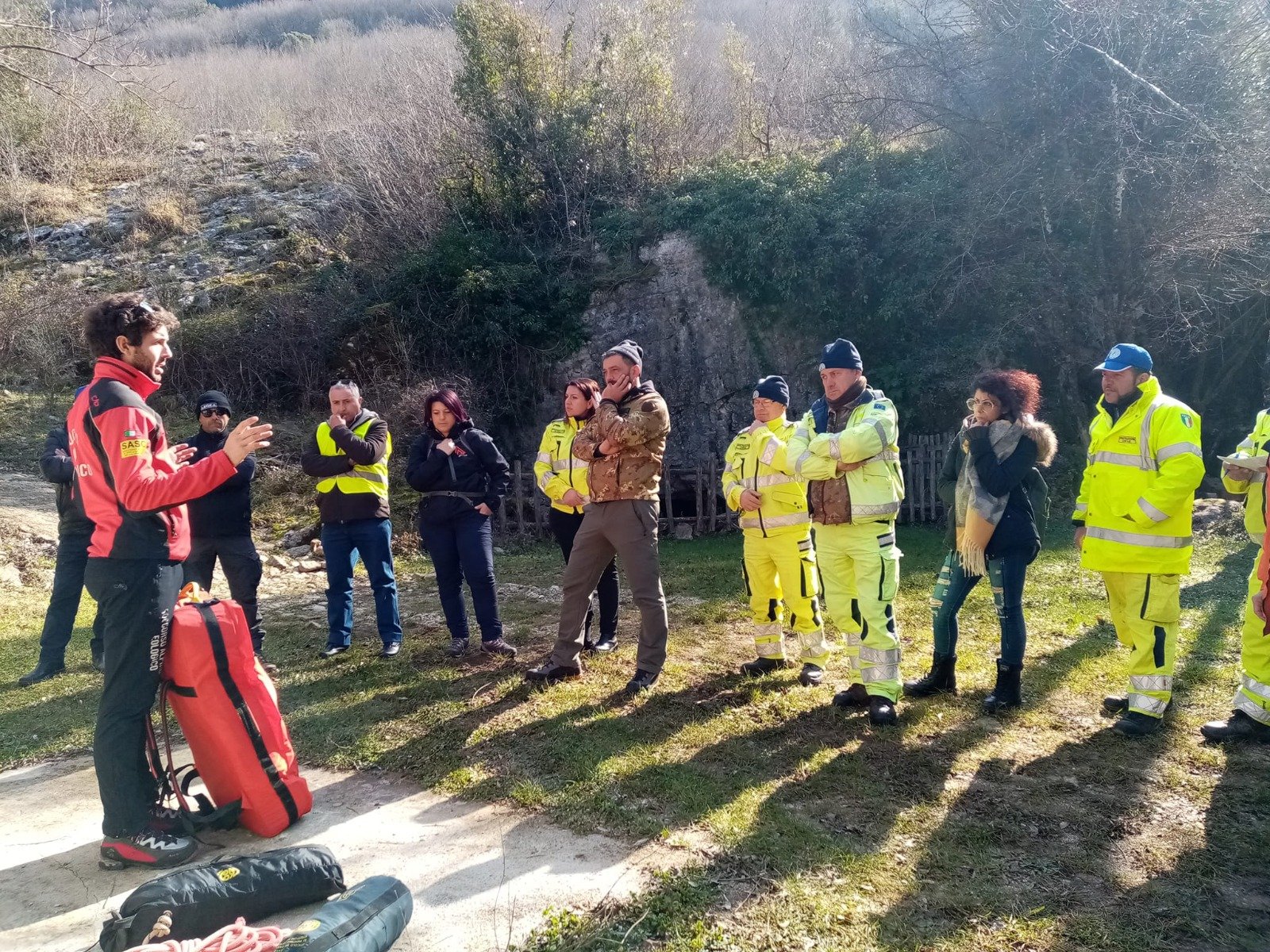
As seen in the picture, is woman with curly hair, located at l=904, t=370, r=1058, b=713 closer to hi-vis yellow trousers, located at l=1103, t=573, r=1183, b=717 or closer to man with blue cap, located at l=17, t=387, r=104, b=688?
hi-vis yellow trousers, located at l=1103, t=573, r=1183, b=717

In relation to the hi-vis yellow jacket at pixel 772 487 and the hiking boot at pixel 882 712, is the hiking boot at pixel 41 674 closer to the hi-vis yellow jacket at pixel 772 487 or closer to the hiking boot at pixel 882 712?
the hi-vis yellow jacket at pixel 772 487

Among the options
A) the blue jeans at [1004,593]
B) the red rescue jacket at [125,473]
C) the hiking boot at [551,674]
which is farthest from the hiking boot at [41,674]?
the blue jeans at [1004,593]

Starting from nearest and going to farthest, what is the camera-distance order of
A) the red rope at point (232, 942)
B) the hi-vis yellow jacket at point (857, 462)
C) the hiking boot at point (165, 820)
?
1. the red rope at point (232, 942)
2. the hiking boot at point (165, 820)
3. the hi-vis yellow jacket at point (857, 462)

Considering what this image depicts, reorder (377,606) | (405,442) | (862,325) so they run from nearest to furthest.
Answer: (377,606), (405,442), (862,325)

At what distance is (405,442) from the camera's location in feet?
42.0

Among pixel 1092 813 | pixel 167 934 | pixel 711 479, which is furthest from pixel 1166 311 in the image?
pixel 167 934

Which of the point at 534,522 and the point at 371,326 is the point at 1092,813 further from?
the point at 371,326

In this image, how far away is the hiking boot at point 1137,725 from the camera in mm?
4434

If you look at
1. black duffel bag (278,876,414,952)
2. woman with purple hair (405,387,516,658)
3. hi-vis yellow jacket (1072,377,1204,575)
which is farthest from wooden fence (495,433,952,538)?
black duffel bag (278,876,414,952)

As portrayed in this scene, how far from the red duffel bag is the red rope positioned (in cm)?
100

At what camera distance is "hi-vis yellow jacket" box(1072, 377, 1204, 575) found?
14.2ft


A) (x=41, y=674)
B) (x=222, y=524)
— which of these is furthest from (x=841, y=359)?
(x=41, y=674)

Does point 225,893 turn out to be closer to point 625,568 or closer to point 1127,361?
point 625,568

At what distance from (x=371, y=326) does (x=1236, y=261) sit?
45.4ft
